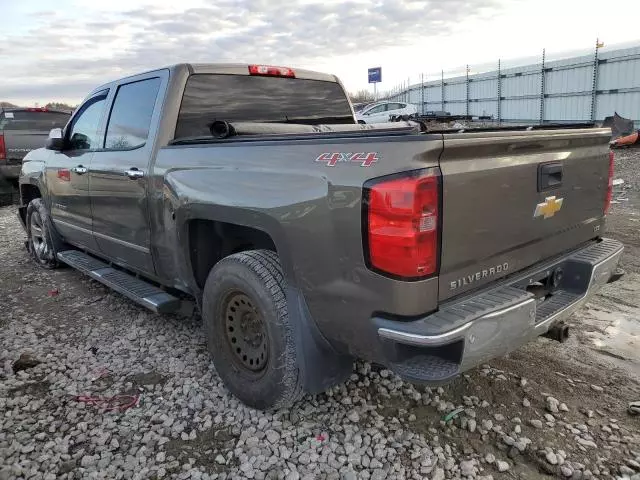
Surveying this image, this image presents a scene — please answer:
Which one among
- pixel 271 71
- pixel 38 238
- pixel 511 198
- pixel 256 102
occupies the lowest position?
pixel 38 238

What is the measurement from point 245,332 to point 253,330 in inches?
2.8

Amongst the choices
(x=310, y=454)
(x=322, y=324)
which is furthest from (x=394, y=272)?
(x=310, y=454)

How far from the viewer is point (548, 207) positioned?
9.32 feet

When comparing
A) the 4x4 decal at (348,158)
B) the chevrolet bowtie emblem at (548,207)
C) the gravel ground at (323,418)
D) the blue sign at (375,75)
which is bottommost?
the gravel ground at (323,418)

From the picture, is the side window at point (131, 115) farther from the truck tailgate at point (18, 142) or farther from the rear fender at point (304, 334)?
the truck tailgate at point (18, 142)

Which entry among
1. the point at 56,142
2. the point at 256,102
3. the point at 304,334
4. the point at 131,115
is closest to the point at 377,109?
the point at 56,142

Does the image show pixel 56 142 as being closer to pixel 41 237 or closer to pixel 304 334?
pixel 41 237

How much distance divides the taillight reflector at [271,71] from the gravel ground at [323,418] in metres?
2.18

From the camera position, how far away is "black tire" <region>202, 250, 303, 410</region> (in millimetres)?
2773

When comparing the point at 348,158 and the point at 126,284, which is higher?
the point at 348,158

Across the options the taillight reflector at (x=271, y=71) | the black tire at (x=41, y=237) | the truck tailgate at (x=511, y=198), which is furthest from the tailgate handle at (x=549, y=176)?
the black tire at (x=41, y=237)

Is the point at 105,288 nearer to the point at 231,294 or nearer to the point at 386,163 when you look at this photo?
the point at 231,294

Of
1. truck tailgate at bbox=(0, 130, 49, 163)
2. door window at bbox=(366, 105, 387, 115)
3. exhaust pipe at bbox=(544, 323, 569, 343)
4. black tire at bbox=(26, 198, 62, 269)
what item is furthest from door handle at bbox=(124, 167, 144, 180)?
door window at bbox=(366, 105, 387, 115)

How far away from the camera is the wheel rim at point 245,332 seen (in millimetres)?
3012
